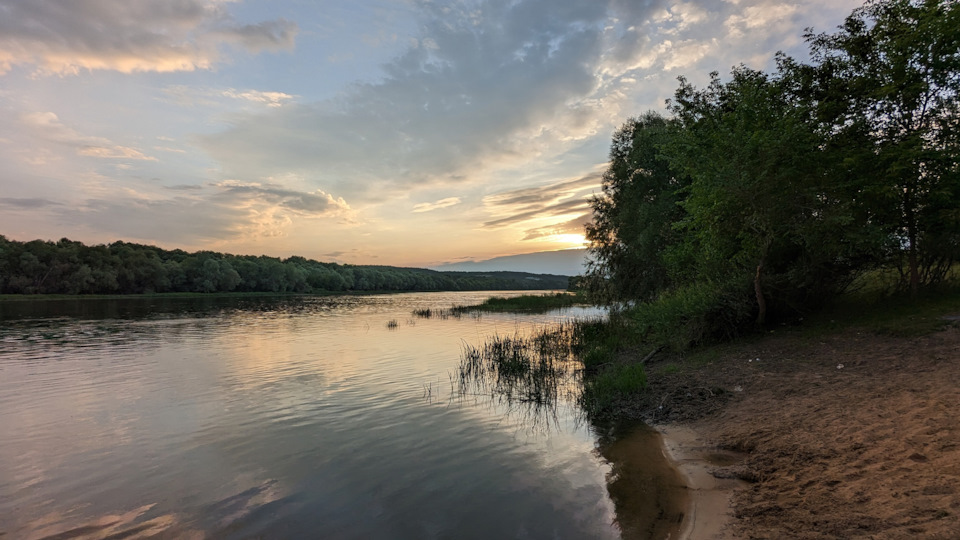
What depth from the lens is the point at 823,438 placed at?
7.57 meters

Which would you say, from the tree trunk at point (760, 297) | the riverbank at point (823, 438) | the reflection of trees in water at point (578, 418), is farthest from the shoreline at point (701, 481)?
the tree trunk at point (760, 297)

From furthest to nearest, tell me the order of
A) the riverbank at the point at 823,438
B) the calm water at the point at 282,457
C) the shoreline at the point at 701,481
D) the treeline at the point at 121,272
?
the treeline at the point at 121,272, the calm water at the point at 282,457, the shoreline at the point at 701,481, the riverbank at the point at 823,438

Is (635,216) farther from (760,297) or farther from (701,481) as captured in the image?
(701,481)

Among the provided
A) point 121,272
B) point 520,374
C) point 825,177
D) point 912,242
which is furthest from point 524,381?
point 121,272

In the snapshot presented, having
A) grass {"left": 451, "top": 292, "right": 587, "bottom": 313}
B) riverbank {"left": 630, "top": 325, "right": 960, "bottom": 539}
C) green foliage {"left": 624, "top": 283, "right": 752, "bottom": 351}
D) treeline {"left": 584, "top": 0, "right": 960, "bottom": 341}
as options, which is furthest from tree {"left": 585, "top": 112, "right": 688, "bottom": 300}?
grass {"left": 451, "top": 292, "right": 587, "bottom": 313}

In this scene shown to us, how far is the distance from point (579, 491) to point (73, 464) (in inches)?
387

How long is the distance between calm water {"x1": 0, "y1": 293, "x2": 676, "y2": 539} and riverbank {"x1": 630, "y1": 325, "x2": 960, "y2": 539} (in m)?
1.95

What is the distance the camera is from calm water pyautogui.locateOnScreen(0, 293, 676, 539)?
679 cm

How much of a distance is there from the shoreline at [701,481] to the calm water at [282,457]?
3.82 ft

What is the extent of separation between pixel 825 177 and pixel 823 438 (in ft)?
39.6

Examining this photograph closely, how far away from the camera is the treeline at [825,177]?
15312 millimetres

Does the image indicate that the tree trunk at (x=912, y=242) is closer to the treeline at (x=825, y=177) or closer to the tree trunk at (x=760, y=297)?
the treeline at (x=825, y=177)

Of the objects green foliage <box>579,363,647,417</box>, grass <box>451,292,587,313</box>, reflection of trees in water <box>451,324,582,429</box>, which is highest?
grass <box>451,292,587,313</box>

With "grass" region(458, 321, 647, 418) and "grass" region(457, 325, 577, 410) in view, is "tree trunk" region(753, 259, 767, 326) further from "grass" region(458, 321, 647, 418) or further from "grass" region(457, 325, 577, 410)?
"grass" region(457, 325, 577, 410)
